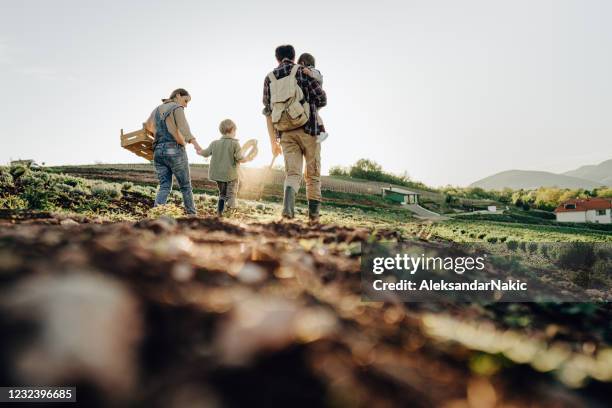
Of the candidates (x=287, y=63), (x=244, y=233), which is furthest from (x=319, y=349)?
(x=287, y=63)

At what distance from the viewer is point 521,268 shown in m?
4.46

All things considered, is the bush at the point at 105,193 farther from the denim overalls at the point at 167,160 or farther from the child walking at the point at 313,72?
the child walking at the point at 313,72

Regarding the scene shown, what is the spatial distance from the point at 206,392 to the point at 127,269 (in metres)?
0.67

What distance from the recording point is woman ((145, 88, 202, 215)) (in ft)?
23.7

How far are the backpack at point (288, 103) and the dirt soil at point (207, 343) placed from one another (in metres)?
4.43

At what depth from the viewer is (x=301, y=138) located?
253 inches

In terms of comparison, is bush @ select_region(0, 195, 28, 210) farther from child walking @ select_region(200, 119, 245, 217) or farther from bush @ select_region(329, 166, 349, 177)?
bush @ select_region(329, 166, 349, 177)

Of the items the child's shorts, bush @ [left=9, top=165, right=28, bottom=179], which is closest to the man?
the child's shorts

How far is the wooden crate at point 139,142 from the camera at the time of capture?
815 cm

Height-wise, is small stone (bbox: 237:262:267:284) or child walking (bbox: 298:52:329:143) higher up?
child walking (bbox: 298:52:329:143)

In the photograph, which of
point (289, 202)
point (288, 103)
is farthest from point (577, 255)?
point (288, 103)

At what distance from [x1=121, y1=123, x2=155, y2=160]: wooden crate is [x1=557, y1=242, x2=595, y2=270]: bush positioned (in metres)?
15.9

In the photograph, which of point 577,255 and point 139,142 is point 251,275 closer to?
point 139,142

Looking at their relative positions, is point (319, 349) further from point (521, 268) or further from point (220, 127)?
point (220, 127)
